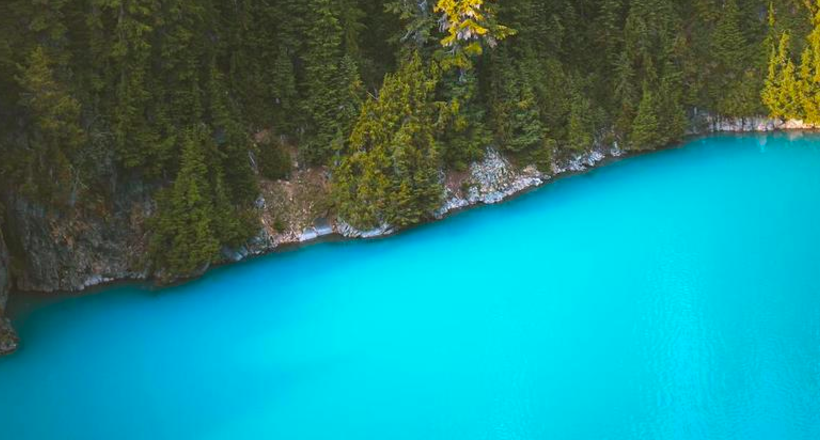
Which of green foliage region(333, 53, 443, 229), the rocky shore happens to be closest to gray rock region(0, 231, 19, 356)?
the rocky shore

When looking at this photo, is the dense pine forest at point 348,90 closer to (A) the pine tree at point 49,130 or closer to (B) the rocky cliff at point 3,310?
(A) the pine tree at point 49,130

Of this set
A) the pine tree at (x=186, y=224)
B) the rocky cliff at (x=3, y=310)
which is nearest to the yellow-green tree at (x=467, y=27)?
the pine tree at (x=186, y=224)

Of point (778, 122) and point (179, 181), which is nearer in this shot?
point (179, 181)

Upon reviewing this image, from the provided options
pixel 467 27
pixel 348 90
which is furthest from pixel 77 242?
pixel 467 27

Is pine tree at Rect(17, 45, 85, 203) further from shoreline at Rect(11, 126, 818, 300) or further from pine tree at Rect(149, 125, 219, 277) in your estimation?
shoreline at Rect(11, 126, 818, 300)

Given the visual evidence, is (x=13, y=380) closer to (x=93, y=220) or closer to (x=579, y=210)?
(x=93, y=220)

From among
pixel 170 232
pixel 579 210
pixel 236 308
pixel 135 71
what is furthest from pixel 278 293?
pixel 579 210
